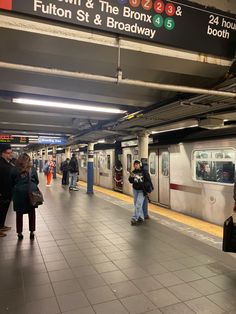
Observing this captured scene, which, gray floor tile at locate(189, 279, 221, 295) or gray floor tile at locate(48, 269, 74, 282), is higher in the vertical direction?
gray floor tile at locate(48, 269, 74, 282)

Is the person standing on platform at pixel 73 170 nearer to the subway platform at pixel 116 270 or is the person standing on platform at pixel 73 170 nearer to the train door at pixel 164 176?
the train door at pixel 164 176

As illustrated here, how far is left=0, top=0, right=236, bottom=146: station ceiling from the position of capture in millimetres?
2439

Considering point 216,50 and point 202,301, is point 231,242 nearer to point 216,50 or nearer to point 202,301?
point 202,301

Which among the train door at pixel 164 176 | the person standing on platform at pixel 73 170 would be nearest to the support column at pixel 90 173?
the person standing on platform at pixel 73 170

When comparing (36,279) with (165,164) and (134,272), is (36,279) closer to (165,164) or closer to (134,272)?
(134,272)

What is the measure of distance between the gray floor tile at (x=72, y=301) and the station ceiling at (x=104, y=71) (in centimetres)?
224

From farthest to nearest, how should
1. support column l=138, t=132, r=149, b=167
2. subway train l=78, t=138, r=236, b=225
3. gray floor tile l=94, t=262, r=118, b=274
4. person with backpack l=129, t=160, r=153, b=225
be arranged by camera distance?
support column l=138, t=132, r=149, b=167
subway train l=78, t=138, r=236, b=225
person with backpack l=129, t=160, r=153, b=225
gray floor tile l=94, t=262, r=118, b=274

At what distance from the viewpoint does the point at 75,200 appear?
8703 millimetres

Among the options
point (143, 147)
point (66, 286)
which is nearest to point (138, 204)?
point (143, 147)

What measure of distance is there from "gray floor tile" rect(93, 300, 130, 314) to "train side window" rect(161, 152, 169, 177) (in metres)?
5.90

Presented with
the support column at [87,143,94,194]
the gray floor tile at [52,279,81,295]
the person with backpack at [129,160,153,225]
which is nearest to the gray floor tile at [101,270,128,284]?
the gray floor tile at [52,279,81,295]

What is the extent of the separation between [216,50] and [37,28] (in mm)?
1806

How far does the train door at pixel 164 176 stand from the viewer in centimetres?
813

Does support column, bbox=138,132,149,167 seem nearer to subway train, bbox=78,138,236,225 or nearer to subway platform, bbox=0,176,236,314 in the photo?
subway train, bbox=78,138,236,225
